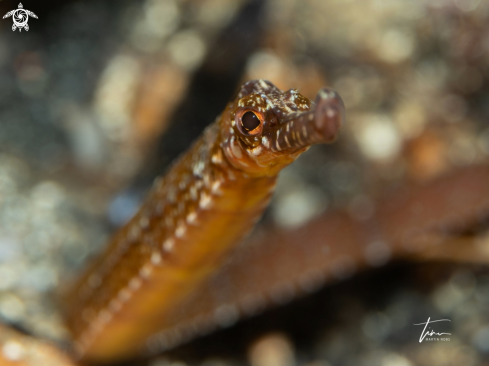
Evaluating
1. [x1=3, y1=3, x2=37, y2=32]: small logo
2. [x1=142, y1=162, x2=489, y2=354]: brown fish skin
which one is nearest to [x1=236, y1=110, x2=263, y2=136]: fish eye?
[x1=142, y1=162, x2=489, y2=354]: brown fish skin

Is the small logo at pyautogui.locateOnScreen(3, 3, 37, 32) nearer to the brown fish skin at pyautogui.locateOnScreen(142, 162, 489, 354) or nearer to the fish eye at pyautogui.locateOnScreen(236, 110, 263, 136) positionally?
→ the brown fish skin at pyautogui.locateOnScreen(142, 162, 489, 354)

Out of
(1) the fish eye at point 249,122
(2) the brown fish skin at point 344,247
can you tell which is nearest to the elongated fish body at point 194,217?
(1) the fish eye at point 249,122

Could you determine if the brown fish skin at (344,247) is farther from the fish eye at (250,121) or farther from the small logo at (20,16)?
the small logo at (20,16)

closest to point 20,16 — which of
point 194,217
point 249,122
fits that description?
point 194,217

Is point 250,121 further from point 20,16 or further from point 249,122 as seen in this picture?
point 20,16

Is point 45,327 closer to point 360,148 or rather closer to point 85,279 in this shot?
point 85,279

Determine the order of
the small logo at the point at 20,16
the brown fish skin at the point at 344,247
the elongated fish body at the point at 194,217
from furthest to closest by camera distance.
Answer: the small logo at the point at 20,16
the brown fish skin at the point at 344,247
the elongated fish body at the point at 194,217

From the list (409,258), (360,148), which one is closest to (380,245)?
(409,258)
